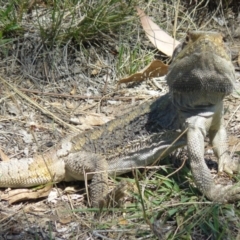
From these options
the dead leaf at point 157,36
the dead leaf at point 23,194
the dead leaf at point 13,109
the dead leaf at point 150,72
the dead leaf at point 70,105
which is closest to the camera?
the dead leaf at point 23,194

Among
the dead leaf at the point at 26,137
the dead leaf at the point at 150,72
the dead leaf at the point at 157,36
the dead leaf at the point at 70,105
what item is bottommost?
the dead leaf at the point at 26,137

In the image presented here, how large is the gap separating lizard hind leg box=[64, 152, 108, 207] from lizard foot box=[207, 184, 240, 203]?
0.75m

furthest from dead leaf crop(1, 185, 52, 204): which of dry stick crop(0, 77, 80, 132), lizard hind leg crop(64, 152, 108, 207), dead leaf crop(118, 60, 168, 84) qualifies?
dead leaf crop(118, 60, 168, 84)

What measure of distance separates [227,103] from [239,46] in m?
1.04

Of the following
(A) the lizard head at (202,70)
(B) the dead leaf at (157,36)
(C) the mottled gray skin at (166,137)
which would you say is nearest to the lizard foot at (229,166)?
(C) the mottled gray skin at (166,137)

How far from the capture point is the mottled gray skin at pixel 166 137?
4.06 m

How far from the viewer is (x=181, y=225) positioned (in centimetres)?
383

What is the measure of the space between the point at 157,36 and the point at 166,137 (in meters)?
1.88

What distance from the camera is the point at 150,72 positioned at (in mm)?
5891

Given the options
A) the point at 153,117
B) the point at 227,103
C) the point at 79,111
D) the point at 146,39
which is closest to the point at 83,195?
the point at 153,117

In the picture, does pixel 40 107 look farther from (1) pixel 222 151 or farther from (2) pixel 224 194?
(2) pixel 224 194

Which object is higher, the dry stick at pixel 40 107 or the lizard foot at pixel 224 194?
the dry stick at pixel 40 107

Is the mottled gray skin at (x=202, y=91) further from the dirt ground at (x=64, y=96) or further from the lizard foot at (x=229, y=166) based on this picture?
the dirt ground at (x=64, y=96)

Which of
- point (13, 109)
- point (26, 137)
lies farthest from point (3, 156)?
point (13, 109)
